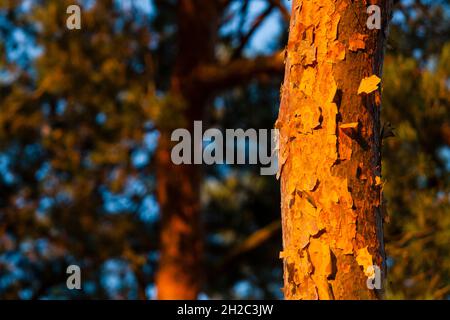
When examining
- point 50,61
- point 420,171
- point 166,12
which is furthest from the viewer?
point 166,12

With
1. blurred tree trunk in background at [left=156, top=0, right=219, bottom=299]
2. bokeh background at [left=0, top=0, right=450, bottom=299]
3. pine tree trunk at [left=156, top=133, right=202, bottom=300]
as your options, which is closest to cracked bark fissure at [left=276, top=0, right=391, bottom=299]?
bokeh background at [left=0, top=0, right=450, bottom=299]

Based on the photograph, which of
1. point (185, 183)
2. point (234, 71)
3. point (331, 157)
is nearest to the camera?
point (331, 157)

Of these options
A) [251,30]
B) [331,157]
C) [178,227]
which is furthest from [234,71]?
[331,157]

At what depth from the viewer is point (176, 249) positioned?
235 inches

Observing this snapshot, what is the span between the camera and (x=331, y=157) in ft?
6.13

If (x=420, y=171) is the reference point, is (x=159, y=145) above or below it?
above

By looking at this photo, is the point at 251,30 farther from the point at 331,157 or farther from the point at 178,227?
the point at 331,157

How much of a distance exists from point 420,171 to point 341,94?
9.84 feet

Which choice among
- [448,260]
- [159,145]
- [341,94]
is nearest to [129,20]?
[159,145]

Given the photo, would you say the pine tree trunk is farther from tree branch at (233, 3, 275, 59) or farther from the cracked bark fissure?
the cracked bark fissure

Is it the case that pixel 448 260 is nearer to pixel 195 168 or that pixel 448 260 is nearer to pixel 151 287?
pixel 195 168

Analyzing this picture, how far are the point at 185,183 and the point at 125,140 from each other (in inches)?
23.0

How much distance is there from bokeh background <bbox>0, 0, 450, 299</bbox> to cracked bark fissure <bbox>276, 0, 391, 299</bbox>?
2.70 m

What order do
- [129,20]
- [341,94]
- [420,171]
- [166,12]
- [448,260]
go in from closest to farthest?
1. [341,94]
2. [448,260]
3. [420,171]
4. [129,20]
5. [166,12]
